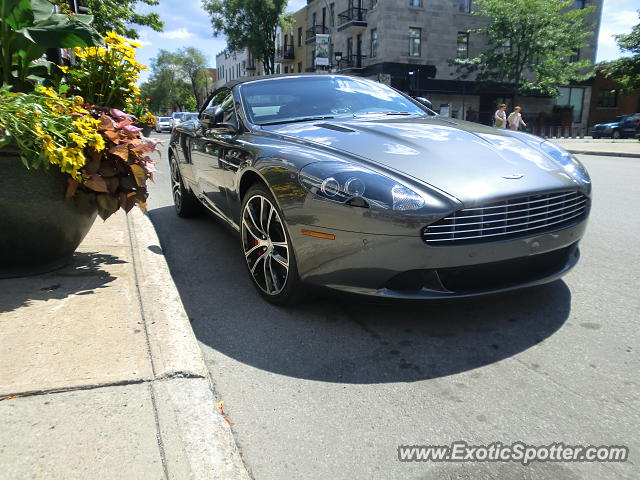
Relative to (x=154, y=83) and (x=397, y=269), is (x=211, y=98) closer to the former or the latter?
(x=397, y=269)

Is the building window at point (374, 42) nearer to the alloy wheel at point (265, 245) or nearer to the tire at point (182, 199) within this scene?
the tire at point (182, 199)

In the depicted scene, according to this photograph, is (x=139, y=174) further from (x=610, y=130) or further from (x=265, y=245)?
(x=610, y=130)

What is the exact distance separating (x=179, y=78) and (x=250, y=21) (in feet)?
138

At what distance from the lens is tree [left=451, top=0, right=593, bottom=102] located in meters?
31.9

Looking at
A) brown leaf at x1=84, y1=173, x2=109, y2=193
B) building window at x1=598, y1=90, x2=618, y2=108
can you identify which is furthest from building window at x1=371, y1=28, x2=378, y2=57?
brown leaf at x1=84, y1=173, x2=109, y2=193

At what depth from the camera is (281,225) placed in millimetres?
3121

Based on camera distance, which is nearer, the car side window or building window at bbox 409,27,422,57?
the car side window

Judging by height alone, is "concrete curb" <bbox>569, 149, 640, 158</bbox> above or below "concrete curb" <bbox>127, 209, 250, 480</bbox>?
below

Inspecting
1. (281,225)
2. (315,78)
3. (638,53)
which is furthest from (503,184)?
(638,53)

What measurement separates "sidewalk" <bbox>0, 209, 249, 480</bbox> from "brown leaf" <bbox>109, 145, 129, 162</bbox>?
0.81 meters

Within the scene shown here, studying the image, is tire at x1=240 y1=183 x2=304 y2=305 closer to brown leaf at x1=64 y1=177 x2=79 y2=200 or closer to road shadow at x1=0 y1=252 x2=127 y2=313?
road shadow at x1=0 y1=252 x2=127 y2=313

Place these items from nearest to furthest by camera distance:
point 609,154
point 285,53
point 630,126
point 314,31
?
point 609,154, point 630,126, point 314,31, point 285,53

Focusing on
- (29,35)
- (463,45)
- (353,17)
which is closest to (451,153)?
(29,35)

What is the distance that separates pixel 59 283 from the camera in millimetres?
3352
